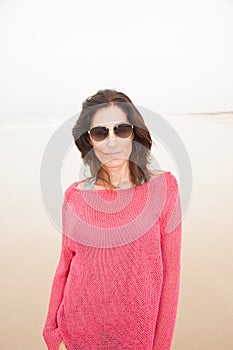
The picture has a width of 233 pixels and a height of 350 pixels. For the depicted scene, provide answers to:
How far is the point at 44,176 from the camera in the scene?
975 millimetres

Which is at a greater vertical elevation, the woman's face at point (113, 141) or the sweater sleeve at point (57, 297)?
the woman's face at point (113, 141)

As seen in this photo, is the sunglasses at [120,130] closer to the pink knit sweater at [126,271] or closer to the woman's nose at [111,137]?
the woman's nose at [111,137]

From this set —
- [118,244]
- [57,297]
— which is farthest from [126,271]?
[57,297]

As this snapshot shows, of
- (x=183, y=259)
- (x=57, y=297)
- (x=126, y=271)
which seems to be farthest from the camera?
(x=183, y=259)

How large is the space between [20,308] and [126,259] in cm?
136

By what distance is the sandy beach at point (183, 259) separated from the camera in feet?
5.74

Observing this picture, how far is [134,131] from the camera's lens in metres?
0.91

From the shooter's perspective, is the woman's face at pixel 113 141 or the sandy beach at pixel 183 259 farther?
the sandy beach at pixel 183 259

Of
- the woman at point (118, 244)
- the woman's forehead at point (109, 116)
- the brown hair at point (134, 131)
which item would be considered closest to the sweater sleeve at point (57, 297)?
the woman at point (118, 244)

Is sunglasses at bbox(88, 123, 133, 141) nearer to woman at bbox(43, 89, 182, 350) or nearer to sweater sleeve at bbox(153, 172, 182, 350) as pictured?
woman at bbox(43, 89, 182, 350)

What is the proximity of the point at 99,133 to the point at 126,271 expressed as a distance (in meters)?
0.35

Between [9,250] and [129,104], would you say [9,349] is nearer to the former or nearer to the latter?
[9,250]

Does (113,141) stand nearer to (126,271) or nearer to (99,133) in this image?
(99,133)

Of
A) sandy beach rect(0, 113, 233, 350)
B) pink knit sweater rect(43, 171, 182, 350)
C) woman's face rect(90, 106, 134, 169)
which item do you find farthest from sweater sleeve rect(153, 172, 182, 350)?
sandy beach rect(0, 113, 233, 350)
